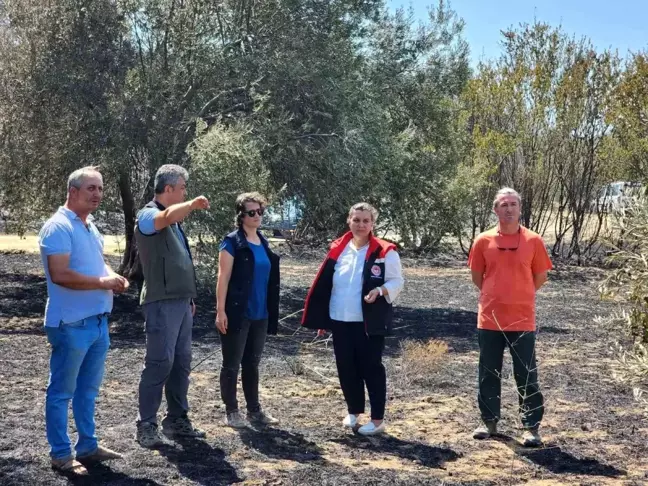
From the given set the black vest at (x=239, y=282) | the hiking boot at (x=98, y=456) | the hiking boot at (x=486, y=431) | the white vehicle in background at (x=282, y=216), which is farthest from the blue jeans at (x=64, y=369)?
the white vehicle in background at (x=282, y=216)

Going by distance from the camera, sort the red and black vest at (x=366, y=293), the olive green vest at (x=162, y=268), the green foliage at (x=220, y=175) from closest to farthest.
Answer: the olive green vest at (x=162, y=268) → the red and black vest at (x=366, y=293) → the green foliage at (x=220, y=175)

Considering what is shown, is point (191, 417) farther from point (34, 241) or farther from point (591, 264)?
point (34, 241)

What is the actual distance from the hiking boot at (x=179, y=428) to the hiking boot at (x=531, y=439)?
7.30 feet

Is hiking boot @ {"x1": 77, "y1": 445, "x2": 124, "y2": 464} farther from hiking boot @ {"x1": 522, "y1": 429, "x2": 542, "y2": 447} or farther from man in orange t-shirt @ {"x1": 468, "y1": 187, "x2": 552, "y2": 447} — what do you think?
hiking boot @ {"x1": 522, "y1": 429, "x2": 542, "y2": 447}

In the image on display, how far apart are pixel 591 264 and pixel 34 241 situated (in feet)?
53.4

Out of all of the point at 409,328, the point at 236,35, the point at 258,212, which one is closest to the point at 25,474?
the point at 258,212

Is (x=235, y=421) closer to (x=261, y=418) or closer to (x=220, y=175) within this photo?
(x=261, y=418)

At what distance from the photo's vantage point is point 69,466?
5.03 meters

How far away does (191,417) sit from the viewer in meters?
6.77

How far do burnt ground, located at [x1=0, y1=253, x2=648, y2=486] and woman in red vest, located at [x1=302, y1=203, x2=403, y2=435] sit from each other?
0.32 m

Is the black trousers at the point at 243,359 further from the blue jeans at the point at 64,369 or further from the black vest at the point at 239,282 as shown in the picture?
the blue jeans at the point at 64,369

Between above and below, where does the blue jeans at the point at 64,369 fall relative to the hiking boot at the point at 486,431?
above

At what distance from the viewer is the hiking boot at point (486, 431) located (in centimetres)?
636

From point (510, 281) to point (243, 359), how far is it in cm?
205
